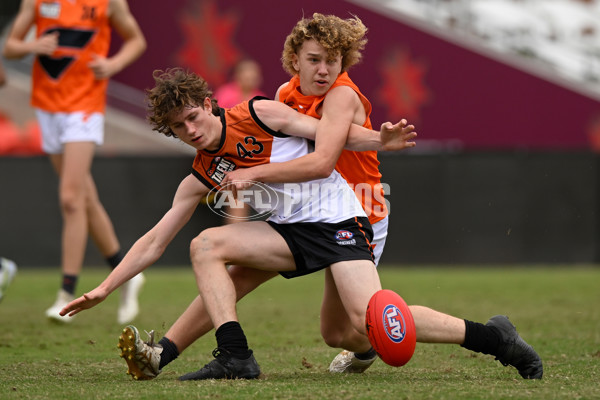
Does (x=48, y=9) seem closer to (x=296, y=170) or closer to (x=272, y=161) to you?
(x=272, y=161)

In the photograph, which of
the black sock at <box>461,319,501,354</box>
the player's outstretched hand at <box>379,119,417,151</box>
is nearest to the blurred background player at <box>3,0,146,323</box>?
the player's outstretched hand at <box>379,119,417,151</box>

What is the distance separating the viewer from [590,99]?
18.2m

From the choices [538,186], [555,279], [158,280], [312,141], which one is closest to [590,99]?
[538,186]

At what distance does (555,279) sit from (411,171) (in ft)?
7.75

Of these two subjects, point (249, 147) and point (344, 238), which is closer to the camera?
point (344, 238)

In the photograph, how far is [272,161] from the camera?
4.50 m

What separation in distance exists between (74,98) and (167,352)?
3.08 meters

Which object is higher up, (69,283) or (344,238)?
(344,238)

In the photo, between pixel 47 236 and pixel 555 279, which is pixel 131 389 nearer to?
pixel 555 279

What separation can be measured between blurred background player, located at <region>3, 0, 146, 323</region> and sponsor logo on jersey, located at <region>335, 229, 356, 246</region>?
9.22ft

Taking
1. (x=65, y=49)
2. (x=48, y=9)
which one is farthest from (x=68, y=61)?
(x=48, y=9)

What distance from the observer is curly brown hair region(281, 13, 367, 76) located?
4570 mm

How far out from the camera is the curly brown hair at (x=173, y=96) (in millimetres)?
4277

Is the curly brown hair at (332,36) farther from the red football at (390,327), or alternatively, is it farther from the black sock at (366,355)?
the black sock at (366,355)
